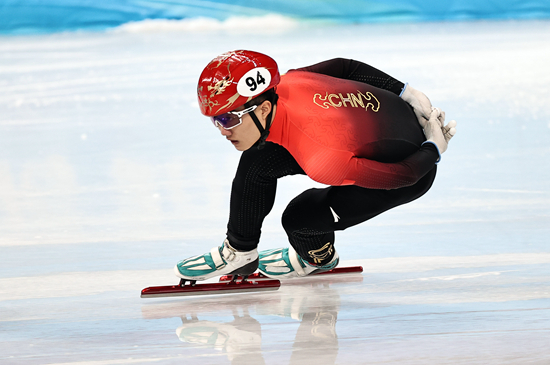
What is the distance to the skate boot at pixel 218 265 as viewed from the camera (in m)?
2.71

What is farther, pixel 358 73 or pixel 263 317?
pixel 358 73

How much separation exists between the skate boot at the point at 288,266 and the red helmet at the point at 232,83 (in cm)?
87

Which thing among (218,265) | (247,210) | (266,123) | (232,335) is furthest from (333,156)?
(218,265)

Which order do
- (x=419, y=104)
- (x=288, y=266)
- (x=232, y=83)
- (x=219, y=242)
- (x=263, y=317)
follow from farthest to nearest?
(x=219, y=242)
(x=288, y=266)
(x=419, y=104)
(x=263, y=317)
(x=232, y=83)

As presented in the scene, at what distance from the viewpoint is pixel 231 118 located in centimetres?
222

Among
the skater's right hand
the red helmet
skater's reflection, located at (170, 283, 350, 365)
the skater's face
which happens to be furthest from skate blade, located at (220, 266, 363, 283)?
the red helmet

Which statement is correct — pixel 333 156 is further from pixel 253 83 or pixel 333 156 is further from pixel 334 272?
pixel 334 272

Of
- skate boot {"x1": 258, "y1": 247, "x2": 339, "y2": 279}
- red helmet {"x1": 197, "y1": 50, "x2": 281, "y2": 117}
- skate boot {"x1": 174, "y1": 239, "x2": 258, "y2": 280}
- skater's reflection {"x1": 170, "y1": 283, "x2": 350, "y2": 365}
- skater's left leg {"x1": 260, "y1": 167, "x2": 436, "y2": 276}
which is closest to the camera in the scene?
skater's reflection {"x1": 170, "y1": 283, "x2": 350, "y2": 365}

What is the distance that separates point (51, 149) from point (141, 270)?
96.6 inches

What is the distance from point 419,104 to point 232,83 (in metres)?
0.78

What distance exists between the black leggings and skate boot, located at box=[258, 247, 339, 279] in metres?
0.17

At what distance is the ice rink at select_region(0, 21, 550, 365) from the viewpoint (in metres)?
2.15

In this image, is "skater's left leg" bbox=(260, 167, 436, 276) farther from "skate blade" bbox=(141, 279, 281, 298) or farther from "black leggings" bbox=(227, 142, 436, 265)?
"skate blade" bbox=(141, 279, 281, 298)

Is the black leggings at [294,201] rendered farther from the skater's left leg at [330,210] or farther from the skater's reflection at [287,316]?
the skater's reflection at [287,316]
